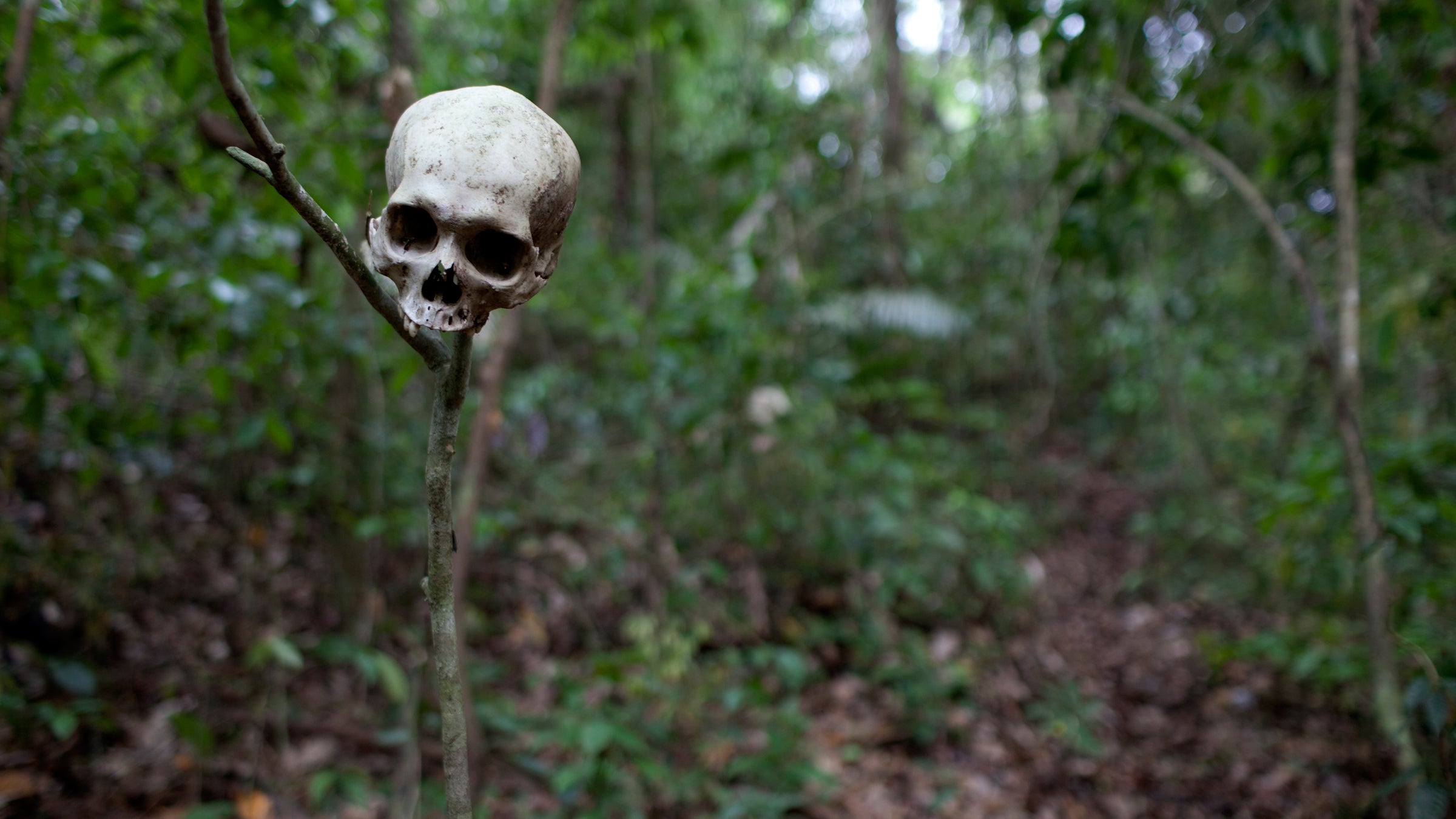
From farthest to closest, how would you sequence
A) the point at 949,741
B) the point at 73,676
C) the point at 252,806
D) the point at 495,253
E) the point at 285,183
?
the point at 949,741 → the point at 252,806 → the point at 73,676 → the point at 495,253 → the point at 285,183

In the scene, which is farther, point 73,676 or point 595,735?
point 595,735

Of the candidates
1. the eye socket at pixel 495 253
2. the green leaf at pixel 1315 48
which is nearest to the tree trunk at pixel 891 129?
the green leaf at pixel 1315 48

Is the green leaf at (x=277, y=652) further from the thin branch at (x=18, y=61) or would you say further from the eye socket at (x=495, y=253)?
the eye socket at (x=495, y=253)

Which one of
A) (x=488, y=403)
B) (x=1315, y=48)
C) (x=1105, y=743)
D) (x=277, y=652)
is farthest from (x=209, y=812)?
(x=1315, y=48)

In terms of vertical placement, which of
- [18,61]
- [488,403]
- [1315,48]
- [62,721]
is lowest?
[62,721]

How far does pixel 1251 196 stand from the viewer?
5.67 feet

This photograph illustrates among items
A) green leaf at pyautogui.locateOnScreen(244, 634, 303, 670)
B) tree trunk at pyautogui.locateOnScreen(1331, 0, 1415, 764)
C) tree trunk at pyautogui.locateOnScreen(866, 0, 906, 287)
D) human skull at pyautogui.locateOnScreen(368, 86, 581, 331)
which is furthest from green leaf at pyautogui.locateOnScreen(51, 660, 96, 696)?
tree trunk at pyautogui.locateOnScreen(866, 0, 906, 287)

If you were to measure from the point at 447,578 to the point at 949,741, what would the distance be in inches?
105

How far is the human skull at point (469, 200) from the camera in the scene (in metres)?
0.56

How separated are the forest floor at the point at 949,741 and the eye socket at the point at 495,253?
150cm

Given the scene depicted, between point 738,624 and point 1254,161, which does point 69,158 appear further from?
point 1254,161

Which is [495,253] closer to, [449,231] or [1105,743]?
[449,231]

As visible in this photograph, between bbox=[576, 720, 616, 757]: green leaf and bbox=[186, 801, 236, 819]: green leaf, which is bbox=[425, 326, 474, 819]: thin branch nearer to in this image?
bbox=[576, 720, 616, 757]: green leaf

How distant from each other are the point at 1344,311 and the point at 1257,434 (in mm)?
3321
